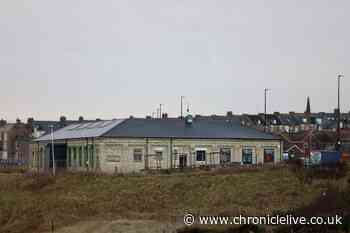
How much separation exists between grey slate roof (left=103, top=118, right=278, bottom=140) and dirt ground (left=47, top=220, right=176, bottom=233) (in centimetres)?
2121

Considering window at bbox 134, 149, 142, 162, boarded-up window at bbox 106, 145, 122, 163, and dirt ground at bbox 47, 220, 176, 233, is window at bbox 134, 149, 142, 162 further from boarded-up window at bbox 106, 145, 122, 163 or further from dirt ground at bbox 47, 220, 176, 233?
dirt ground at bbox 47, 220, 176, 233

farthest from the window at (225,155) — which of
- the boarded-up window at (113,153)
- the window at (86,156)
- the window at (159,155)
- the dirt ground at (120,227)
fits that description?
the dirt ground at (120,227)

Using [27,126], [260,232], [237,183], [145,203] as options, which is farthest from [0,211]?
[27,126]

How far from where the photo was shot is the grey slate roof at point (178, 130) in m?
53.9

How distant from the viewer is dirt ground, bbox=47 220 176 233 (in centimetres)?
2853

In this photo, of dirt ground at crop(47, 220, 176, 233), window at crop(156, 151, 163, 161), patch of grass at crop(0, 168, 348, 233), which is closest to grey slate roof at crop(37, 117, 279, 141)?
window at crop(156, 151, 163, 161)

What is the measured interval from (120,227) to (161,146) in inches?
983

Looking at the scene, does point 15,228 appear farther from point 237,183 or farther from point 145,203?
point 237,183

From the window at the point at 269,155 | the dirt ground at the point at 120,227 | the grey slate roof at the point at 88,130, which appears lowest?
the dirt ground at the point at 120,227

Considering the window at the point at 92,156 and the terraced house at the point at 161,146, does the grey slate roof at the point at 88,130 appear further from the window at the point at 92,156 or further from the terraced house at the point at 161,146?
the window at the point at 92,156

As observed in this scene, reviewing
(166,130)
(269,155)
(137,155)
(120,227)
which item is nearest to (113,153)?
(137,155)

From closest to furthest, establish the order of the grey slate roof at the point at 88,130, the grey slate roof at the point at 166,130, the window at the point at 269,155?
the grey slate roof at the point at 166,130 < the grey slate roof at the point at 88,130 < the window at the point at 269,155

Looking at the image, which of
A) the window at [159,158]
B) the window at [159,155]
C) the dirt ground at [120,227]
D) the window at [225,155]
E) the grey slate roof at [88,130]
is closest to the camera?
the dirt ground at [120,227]

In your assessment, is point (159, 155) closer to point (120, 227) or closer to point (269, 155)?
point (269, 155)
